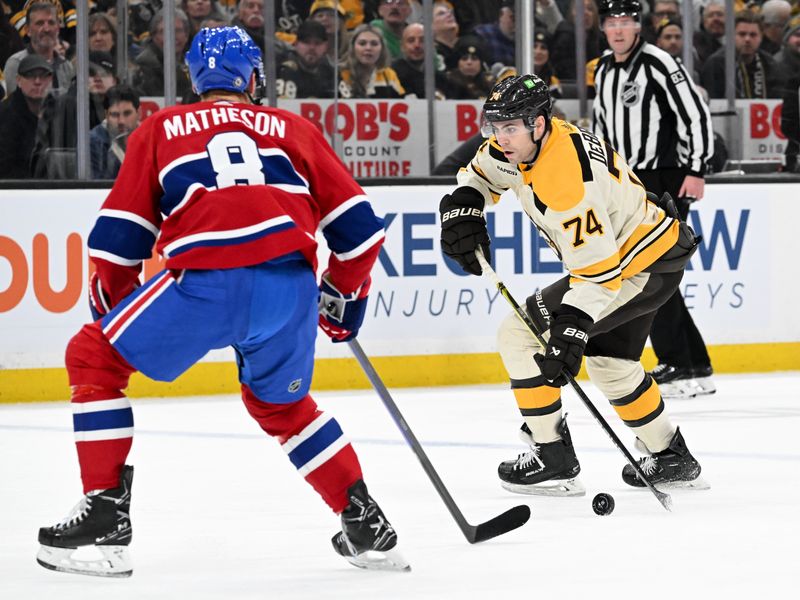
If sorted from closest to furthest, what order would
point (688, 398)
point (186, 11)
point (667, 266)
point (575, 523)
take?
point (575, 523) → point (667, 266) → point (688, 398) → point (186, 11)

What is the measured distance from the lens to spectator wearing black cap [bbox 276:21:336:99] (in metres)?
6.19

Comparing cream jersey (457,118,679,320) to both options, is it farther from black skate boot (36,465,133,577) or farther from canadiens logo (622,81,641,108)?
canadiens logo (622,81,641,108)

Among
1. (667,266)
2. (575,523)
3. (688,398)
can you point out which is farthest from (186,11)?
(575,523)

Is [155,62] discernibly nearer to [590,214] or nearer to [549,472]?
[549,472]

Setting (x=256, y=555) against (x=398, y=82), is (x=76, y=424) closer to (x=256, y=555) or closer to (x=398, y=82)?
(x=256, y=555)

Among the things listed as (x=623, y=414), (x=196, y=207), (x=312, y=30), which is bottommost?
(x=623, y=414)

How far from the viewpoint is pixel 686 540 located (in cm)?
291

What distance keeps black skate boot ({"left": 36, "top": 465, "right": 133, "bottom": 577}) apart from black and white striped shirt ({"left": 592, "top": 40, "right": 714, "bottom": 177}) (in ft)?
11.3

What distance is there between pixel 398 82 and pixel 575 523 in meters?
3.62

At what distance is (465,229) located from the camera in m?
3.47

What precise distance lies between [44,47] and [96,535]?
3.77 meters

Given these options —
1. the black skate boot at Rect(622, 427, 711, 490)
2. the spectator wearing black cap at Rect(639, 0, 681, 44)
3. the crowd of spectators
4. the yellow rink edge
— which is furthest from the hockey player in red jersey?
the spectator wearing black cap at Rect(639, 0, 681, 44)

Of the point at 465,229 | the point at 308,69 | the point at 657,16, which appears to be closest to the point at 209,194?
Result: the point at 465,229

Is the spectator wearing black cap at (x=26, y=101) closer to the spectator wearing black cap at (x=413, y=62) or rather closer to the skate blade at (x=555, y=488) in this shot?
the spectator wearing black cap at (x=413, y=62)
